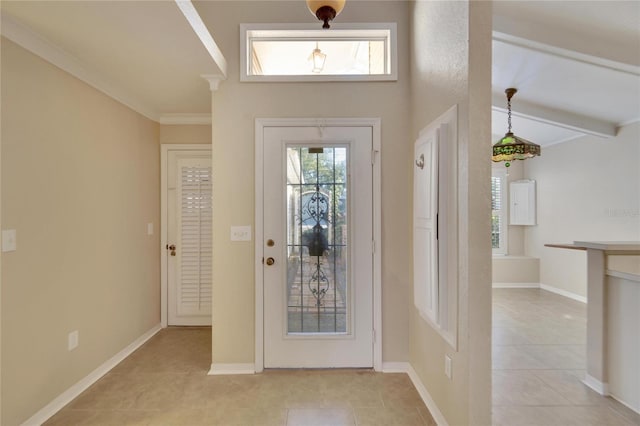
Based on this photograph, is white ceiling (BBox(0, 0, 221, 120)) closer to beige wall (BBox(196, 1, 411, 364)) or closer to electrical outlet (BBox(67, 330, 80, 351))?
beige wall (BBox(196, 1, 411, 364))

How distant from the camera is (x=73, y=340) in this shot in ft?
7.02

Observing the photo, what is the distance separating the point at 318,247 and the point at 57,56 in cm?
231

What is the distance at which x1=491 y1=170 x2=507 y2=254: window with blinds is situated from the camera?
571 cm

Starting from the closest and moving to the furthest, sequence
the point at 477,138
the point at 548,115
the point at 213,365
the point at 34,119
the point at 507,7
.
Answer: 1. the point at 477,138
2. the point at 34,119
3. the point at 507,7
4. the point at 213,365
5. the point at 548,115

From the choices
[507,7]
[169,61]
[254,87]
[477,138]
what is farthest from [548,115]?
[169,61]

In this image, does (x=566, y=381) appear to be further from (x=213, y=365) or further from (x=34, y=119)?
(x=34, y=119)

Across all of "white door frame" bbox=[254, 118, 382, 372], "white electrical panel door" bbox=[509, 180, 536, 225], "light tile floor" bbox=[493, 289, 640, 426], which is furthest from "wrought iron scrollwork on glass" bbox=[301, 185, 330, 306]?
"white electrical panel door" bbox=[509, 180, 536, 225]

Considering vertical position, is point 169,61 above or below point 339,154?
above

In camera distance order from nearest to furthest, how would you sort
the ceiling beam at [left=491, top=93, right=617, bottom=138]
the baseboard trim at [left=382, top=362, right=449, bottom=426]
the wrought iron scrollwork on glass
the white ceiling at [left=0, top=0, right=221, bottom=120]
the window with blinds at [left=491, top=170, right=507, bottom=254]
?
the white ceiling at [left=0, top=0, right=221, bottom=120] < the baseboard trim at [left=382, top=362, right=449, bottom=426] < the wrought iron scrollwork on glass < the ceiling beam at [left=491, top=93, right=617, bottom=138] < the window with blinds at [left=491, top=170, right=507, bottom=254]

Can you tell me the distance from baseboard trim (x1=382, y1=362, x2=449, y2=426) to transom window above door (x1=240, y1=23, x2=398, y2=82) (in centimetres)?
241

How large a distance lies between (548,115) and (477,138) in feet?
11.5

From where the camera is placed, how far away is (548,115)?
12.8ft

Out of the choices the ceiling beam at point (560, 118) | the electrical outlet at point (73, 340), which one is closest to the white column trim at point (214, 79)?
the electrical outlet at point (73, 340)

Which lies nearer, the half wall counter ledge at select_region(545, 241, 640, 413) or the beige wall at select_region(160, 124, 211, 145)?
the half wall counter ledge at select_region(545, 241, 640, 413)
